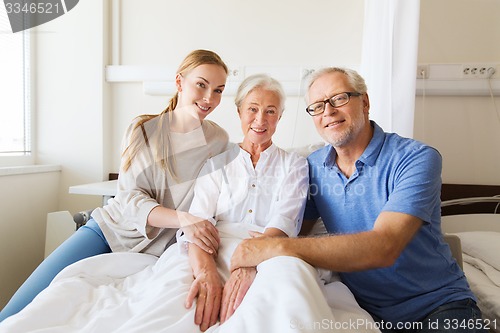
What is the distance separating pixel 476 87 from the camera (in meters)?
1.69

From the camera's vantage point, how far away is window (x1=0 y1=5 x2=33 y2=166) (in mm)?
1616

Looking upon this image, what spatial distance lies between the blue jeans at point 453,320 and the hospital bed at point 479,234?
152 millimetres

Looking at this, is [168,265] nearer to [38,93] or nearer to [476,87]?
[38,93]

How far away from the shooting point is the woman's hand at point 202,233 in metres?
1.04

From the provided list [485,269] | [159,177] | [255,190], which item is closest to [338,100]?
[255,190]

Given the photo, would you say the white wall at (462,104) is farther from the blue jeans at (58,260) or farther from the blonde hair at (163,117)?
the blue jeans at (58,260)

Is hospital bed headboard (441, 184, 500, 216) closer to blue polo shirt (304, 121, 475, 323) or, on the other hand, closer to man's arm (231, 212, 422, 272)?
blue polo shirt (304, 121, 475, 323)

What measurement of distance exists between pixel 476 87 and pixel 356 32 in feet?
2.08

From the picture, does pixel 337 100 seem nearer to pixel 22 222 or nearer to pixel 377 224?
pixel 377 224

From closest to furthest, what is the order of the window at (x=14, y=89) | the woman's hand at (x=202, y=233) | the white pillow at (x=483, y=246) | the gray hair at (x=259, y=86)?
1. the woman's hand at (x=202, y=233)
2. the gray hair at (x=259, y=86)
3. the white pillow at (x=483, y=246)
4. the window at (x=14, y=89)

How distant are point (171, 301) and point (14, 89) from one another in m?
1.40

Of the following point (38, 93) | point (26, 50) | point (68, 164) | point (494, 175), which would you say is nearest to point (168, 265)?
point (68, 164)

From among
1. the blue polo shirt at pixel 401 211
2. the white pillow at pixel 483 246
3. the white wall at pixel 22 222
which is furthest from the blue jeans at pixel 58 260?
the white pillow at pixel 483 246

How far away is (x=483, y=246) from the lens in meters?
1.36
